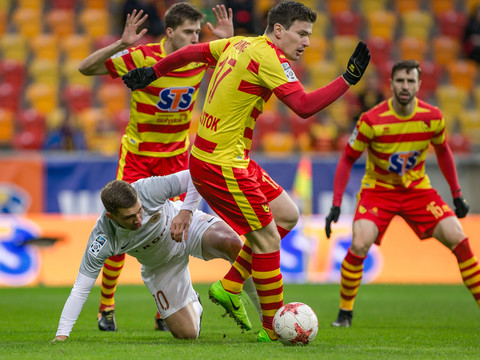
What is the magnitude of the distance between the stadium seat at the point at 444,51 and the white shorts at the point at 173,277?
47.0 feet

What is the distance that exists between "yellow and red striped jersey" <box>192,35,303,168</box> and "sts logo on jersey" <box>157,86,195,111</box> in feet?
5.00

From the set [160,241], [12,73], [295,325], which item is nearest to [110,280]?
[160,241]

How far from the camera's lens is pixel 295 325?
5496 millimetres

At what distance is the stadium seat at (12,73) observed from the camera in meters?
18.3

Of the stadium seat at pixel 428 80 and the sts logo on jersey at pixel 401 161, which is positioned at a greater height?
the sts logo on jersey at pixel 401 161

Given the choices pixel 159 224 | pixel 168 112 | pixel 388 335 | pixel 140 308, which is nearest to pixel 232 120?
pixel 159 224

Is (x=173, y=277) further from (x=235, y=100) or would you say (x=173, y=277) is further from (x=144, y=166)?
(x=235, y=100)

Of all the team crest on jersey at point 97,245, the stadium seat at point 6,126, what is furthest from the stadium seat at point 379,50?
the team crest on jersey at point 97,245

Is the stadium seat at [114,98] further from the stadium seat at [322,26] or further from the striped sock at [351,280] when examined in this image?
the striped sock at [351,280]

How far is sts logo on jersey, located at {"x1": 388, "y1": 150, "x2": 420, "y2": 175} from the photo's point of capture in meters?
7.62

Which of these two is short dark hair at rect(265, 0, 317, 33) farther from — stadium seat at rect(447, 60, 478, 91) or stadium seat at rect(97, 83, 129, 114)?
stadium seat at rect(447, 60, 478, 91)

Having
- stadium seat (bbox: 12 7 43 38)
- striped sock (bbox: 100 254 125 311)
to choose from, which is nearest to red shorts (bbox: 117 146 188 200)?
striped sock (bbox: 100 254 125 311)

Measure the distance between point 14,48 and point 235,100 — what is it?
14373mm

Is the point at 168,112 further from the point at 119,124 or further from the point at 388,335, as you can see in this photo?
the point at 119,124
